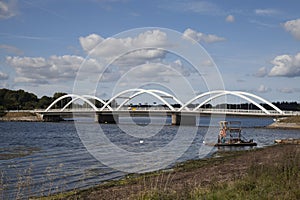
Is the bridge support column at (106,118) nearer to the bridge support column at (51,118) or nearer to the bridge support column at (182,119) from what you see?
the bridge support column at (182,119)

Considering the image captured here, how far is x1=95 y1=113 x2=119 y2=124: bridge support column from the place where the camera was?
125188mm

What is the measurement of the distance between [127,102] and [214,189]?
111467mm

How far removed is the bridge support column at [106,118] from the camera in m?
125

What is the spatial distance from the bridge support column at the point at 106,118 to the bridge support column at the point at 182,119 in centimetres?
2390

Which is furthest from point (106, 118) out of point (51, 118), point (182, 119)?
point (51, 118)

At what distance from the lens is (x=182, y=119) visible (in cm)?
11475

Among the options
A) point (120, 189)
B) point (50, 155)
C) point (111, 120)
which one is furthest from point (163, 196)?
point (111, 120)

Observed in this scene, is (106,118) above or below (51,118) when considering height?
above

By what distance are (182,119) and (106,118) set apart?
96.6ft

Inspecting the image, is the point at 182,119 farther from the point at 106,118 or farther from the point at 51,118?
the point at 51,118

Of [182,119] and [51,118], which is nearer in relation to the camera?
[182,119]

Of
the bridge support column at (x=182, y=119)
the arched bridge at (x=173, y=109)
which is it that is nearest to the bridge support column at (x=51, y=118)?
the arched bridge at (x=173, y=109)

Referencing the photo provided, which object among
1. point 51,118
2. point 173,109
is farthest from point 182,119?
point 51,118

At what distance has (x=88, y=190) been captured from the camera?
1692cm
